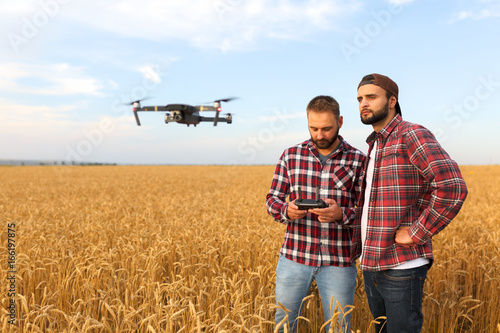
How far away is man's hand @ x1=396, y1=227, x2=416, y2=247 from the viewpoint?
2.31 m

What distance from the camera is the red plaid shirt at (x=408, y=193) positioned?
220 cm

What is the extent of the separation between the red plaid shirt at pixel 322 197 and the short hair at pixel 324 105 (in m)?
0.36

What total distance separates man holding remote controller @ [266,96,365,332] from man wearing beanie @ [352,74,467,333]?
0.21m

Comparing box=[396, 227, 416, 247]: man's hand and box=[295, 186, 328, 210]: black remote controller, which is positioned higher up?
box=[295, 186, 328, 210]: black remote controller

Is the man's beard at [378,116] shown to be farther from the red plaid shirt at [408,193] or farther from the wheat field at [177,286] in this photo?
the wheat field at [177,286]

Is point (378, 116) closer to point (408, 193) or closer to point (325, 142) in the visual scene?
point (325, 142)

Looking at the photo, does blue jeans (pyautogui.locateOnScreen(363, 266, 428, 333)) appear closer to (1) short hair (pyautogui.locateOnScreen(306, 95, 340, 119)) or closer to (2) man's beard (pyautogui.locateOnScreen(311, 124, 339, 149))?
(2) man's beard (pyautogui.locateOnScreen(311, 124, 339, 149))

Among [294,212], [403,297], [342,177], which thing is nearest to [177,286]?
[294,212]

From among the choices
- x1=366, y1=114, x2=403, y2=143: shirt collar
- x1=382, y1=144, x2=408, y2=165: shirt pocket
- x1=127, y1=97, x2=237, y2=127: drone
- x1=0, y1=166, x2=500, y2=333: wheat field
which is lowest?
x1=0, y1=166, x2=500, y2=333: wheat field

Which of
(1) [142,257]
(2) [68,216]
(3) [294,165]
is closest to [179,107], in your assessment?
(2) [68,216]

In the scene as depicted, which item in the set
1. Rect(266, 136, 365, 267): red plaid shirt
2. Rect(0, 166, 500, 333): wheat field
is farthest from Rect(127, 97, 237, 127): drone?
Rect(266, 136, 365, 267): red plaid shirt

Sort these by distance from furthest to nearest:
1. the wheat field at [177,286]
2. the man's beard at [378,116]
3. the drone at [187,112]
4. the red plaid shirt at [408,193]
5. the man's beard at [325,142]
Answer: the drone at [187,112] → the wheat field at [177,286] → the man's beard at [325,142] → the man's beard at [378,116] → the red plaid shirt at [408,193]

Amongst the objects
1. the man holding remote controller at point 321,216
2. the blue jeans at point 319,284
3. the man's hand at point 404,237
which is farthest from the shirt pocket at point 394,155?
the blue jeans at point 319,284

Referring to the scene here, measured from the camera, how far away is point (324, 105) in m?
2.61
